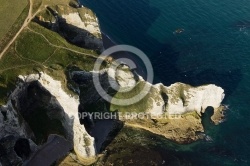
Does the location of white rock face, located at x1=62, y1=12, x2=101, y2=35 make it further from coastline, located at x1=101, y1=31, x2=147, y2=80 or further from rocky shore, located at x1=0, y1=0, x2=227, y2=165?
coastline, located at x1=101, y1=31, x2=147, y2=80

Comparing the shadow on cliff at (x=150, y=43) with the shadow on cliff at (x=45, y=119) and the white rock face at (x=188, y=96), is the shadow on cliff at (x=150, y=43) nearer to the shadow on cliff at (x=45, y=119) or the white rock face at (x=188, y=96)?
the white rock face at (x=188, y=96)

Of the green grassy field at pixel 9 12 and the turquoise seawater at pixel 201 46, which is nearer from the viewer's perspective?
the turquoise seawater at pixel 201 46

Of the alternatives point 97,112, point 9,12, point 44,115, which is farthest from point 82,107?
point 9,12

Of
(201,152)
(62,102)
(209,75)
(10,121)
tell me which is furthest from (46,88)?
(209,75)

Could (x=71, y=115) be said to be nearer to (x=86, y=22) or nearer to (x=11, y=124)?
(x=11, y=124)

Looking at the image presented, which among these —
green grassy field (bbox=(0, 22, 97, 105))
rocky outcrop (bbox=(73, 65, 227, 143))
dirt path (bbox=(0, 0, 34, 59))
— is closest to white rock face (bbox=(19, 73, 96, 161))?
green grassy field (bbox=(0, 22, 97, 105))

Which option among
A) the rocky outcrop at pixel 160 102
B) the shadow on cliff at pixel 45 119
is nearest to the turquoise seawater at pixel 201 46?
the rocky outcrop at pixel 160 102
